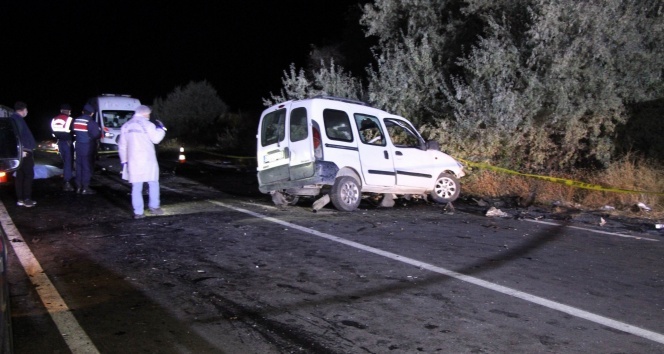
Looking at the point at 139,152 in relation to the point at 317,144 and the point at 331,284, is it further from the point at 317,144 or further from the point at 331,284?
the point at 331,284

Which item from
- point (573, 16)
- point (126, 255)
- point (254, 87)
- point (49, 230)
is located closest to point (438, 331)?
point (126, 255)

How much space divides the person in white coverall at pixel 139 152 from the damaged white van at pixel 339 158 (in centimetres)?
224

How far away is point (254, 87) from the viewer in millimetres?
47344

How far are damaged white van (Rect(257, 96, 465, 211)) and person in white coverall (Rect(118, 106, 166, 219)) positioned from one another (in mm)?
2237

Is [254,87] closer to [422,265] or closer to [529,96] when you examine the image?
[529,96]

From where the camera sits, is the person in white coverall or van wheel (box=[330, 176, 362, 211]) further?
van wheel (box=[330, 176, 362, 211])

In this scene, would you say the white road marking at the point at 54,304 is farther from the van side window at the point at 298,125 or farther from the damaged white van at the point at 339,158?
the van side window at the point at 298,125

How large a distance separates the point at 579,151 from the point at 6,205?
1152 cm

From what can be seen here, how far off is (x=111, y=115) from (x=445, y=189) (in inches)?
567

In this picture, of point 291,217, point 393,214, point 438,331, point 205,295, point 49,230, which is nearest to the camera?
point 438,331

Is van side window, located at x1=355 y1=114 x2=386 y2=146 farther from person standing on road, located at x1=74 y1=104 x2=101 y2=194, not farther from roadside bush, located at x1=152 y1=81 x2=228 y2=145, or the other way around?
roadside bush, located at x1=152 y1=81 x2=228 y2=145

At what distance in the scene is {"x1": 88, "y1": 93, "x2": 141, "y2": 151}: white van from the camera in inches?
831

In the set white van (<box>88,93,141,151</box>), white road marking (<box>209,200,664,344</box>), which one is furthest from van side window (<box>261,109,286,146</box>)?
white van (<box>88,93,141,151</box>)

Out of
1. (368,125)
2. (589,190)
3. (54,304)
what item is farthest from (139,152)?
(589,190)
